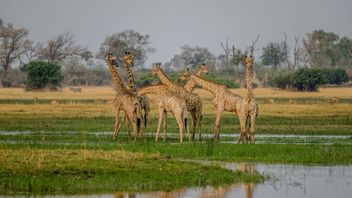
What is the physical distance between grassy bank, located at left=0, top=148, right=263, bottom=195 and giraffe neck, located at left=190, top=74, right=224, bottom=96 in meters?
7.13

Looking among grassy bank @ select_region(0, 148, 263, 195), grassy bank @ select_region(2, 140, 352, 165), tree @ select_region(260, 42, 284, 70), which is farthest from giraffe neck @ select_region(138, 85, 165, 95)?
tree @ select_region(260, 42, 284, 70)

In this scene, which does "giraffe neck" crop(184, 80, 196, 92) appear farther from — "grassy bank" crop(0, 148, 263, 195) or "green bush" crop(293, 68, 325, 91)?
"green bush" crop(293, 68, 325, 91)

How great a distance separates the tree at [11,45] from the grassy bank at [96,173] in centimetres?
8737

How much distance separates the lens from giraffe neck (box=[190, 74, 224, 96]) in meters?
27.7

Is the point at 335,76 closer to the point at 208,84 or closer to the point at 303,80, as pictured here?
the point at 303,80

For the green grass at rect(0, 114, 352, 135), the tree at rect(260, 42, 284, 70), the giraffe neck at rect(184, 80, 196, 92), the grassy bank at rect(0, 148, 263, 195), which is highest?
the tree at rect(260, 42, 284, 70)

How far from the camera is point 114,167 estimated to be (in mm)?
18922

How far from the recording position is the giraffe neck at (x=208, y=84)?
27.7 m

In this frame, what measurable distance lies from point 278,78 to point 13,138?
218ft

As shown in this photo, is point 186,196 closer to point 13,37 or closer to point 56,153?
point 56,153

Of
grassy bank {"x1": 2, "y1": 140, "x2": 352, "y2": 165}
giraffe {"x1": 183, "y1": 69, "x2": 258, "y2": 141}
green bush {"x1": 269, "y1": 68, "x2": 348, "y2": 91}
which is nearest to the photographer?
grassy bank {"x1": 2, "y1": 140, "x2": 352, "y2": 165}

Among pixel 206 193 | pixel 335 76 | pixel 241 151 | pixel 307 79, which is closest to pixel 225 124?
pixel 241 151

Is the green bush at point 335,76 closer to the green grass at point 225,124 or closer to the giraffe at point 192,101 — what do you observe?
the green grass at point 225,124

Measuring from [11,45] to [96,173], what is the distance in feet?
312
